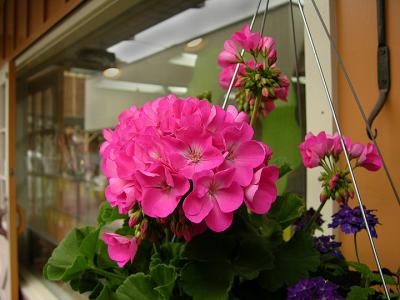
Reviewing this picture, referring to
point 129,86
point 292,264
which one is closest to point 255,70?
point 292,264

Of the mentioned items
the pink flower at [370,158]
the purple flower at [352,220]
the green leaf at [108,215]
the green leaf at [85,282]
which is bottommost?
the green leaf at [85,282]

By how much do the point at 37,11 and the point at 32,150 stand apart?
1252 mm

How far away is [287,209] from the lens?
0.47m

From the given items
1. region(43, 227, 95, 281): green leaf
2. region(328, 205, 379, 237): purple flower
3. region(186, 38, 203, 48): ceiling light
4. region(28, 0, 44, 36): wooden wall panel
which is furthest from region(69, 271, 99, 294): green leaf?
region(28, 0, 44, 36): wooden wall panel

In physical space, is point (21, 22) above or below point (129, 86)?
above

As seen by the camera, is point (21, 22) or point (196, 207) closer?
point (196, 207)

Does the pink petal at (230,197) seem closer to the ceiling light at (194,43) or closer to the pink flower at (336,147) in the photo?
the pink flower at (336,147)

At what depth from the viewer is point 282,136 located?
810 millimetres

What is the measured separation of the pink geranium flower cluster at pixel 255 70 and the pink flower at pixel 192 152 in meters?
0.13

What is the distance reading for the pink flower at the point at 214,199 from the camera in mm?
297

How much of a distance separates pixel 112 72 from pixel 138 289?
156cm

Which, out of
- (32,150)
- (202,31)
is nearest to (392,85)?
(202,31)

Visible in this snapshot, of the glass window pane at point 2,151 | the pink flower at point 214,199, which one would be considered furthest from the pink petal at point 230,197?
the glass window pane at point 2,151

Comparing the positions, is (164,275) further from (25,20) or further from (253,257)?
(25,20)
